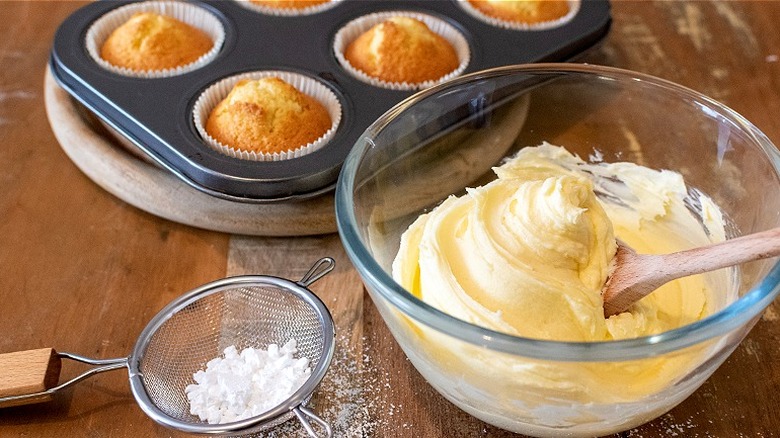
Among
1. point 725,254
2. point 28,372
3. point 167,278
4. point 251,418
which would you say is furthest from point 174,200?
point 725,254

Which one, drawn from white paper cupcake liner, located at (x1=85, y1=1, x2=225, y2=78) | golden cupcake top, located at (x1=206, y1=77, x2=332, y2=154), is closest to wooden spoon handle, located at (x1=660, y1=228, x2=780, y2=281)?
golden cupcake top, located at (x1=206, y1=77, x2=332, y2=154)

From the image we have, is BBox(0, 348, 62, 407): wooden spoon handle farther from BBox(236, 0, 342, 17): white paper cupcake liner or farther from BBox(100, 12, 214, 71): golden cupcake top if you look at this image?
BBox(236, 0, 342, 17): white paper cupcake liner

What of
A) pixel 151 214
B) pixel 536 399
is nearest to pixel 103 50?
pixel 151 214

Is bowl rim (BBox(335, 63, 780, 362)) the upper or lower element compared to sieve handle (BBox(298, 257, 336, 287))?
upper

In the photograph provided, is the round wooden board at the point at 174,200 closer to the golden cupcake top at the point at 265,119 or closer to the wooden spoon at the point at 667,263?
the golden cupcake top at the point at 265,119

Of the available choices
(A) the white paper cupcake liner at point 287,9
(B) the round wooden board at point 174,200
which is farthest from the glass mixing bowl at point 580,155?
(A) the white paper cupcake liner at point 287,9
